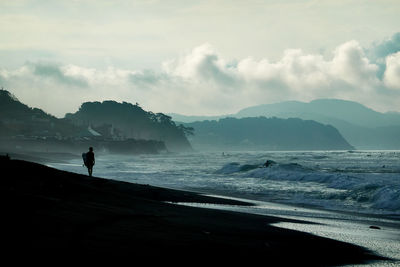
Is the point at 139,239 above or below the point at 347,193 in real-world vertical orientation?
above

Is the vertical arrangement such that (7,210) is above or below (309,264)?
above

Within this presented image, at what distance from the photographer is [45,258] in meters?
5.65

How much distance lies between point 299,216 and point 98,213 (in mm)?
8523

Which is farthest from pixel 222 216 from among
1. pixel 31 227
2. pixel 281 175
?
pixel 281 175

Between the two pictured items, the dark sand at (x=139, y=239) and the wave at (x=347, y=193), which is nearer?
the dark sand at (x=139, y=239)

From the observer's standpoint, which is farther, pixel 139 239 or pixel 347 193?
pixel 347 193

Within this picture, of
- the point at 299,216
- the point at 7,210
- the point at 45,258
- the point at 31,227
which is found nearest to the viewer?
the point at 45,258

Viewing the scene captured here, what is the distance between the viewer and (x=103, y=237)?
24.3ft

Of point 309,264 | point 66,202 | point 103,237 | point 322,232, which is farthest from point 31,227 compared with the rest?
point 322,232

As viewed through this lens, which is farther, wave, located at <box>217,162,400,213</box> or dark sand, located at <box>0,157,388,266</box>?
wave, located at <box>217,162,400,213</box>

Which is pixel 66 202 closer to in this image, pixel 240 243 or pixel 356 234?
pixel 240 243

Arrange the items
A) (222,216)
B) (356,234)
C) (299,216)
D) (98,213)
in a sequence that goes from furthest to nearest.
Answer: (299,216) → (222,216) → (356,234) → (98,213)

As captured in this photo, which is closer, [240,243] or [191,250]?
[191,250]

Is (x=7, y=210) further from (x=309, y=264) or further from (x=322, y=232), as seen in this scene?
(x=322, y=232)
